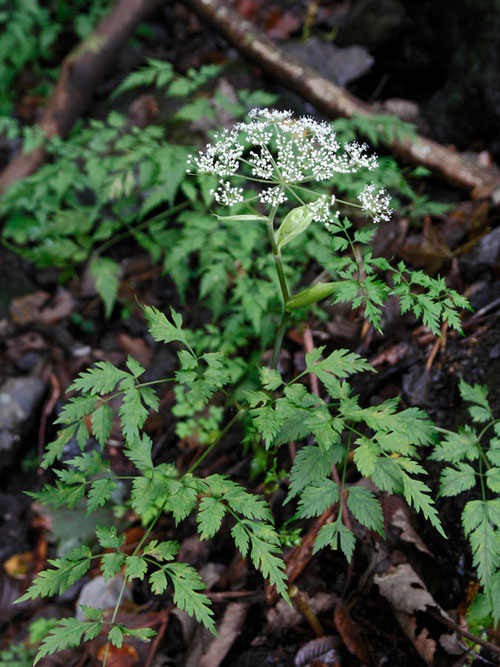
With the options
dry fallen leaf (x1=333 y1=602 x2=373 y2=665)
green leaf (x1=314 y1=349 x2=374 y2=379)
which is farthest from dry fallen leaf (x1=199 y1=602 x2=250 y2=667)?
green leaf (x1=314 y1=349 x2=374 y2=379)

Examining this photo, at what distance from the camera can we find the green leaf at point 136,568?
5.08 ft

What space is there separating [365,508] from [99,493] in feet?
2.87

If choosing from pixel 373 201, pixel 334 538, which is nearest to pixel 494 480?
pixel 334 538

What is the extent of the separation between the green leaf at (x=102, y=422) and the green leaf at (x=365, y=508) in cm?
85

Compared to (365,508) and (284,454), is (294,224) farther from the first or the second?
(284,454)

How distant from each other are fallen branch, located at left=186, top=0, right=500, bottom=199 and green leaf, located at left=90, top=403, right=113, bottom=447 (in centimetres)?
286

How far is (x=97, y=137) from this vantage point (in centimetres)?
→ 385

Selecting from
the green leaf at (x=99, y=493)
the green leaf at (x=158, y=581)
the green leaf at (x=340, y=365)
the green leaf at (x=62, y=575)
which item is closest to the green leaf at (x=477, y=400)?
the green leaf at (x=340, y=365)

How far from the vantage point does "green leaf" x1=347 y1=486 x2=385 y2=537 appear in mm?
1582

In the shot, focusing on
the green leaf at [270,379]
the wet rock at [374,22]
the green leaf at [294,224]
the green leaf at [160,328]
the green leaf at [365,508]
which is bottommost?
the green leaf at [365,508]

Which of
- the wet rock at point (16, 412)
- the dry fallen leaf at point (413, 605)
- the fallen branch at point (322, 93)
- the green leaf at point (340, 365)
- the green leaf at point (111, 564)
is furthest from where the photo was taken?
the wet rock at point (16, 412)

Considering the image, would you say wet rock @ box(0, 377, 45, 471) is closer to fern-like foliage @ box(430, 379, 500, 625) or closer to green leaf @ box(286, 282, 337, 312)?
green leaf @ box(286, 282, 337, 312)

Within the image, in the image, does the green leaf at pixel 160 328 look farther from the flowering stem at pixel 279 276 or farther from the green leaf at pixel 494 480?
the green leaf at pixel 494 480

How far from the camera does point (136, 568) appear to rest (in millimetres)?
1562
